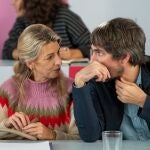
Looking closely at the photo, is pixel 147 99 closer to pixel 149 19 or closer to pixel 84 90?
pixel 84 90

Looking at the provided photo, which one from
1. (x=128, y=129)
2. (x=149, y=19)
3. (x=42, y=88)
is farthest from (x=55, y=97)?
(x=149, y=19)

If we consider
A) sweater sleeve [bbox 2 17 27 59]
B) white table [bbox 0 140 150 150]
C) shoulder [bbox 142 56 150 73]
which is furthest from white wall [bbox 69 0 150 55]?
white table [bbox 0 140 150 150]

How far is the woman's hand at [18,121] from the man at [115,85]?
0.71 ft

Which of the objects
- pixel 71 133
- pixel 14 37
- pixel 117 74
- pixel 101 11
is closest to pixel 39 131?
pixel 71 133

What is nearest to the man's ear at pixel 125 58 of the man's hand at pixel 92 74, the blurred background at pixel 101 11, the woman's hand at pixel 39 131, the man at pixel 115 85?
the man at pixel 115 85

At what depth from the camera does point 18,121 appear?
1.96 m

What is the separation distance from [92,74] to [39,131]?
32 centimetres

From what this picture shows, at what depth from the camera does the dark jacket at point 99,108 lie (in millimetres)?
1902

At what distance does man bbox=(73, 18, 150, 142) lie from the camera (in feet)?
6.28

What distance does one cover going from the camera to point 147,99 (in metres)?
1.87

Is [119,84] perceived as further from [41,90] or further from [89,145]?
[41,90]

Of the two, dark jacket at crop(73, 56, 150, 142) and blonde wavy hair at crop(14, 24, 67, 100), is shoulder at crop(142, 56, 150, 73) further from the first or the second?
blonde wavy hair at crop(14, 24, 67, 100)

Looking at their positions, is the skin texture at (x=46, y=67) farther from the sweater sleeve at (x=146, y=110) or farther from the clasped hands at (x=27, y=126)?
the sweater sleeve at (x=146, y=110)

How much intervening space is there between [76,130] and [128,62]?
1.24 ft
